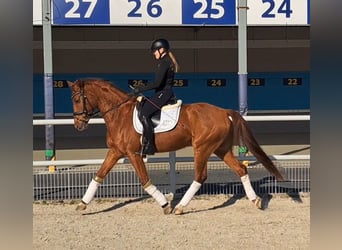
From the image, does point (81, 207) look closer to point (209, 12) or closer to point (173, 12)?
point (173, 12)

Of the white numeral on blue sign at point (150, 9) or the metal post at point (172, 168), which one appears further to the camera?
the white numeral on blue sign at point (150, 9)

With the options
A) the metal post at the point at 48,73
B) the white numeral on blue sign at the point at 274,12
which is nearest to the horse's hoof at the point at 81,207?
the metal post at the point at 48,73

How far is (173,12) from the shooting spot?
11320 mm

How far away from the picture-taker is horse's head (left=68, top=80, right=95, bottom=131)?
7.32m

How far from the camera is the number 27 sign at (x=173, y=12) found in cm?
1105

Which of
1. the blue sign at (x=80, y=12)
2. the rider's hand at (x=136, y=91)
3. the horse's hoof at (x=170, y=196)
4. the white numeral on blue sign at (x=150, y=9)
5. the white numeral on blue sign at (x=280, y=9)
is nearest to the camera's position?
the rider's hand at (x=136, y=91)

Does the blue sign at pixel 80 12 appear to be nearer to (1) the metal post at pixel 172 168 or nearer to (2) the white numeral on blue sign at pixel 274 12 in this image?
(2) the white numeral on blue sign at pixel 274 12

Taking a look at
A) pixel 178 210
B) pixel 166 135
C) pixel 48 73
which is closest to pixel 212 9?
pixel 48 73

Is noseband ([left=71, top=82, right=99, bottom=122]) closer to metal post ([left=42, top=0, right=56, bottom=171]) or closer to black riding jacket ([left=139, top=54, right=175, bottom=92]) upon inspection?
black riding jacket ([left=139, top=54, right=175, bottom=92])

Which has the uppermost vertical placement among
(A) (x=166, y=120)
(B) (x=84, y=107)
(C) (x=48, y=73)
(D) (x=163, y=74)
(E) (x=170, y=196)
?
(C) (x=48, y=73)

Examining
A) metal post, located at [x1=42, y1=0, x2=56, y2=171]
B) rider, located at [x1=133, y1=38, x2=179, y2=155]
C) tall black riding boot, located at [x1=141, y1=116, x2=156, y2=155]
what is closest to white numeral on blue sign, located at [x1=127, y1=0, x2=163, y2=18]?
metal post, located at [x1=42, y1=0, x2=56, y2=171]

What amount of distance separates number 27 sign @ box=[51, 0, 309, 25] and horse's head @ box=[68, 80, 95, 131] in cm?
410

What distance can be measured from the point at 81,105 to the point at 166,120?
3.95 feet
